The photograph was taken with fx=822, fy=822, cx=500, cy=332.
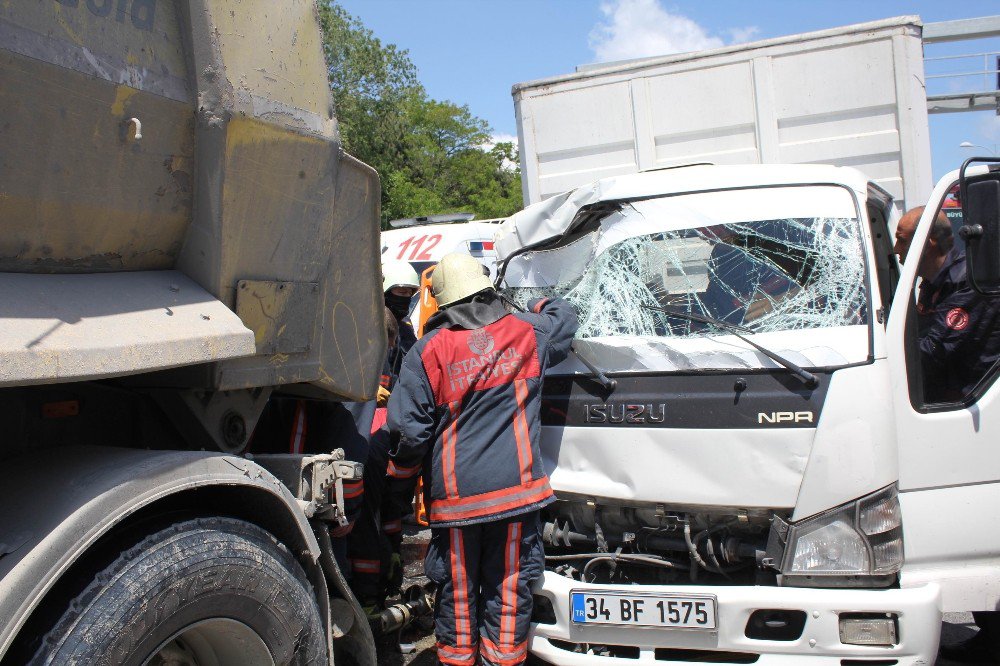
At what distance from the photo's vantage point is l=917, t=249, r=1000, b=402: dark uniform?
3131 millimetres

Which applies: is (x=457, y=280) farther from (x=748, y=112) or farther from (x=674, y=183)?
(x=748, y=112)

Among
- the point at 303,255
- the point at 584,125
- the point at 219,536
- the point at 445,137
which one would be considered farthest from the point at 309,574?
the point at 445,137

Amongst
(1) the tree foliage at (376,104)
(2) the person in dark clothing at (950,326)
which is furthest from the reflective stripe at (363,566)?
(1) the tree foliage at (376,104)

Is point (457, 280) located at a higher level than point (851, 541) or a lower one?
higher

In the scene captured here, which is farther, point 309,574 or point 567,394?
point 567,394

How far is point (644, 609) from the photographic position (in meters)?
3.06

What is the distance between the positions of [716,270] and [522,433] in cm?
106

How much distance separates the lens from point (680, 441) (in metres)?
3.15

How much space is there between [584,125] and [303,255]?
3408mm

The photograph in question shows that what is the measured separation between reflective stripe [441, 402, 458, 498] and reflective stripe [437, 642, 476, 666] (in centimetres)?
61

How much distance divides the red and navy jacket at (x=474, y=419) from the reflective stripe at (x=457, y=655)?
495 millimetres

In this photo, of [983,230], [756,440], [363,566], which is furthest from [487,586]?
[983,230]

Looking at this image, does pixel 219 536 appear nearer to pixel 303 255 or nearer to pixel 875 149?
pixel 303 255

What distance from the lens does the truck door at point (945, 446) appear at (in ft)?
9.52
